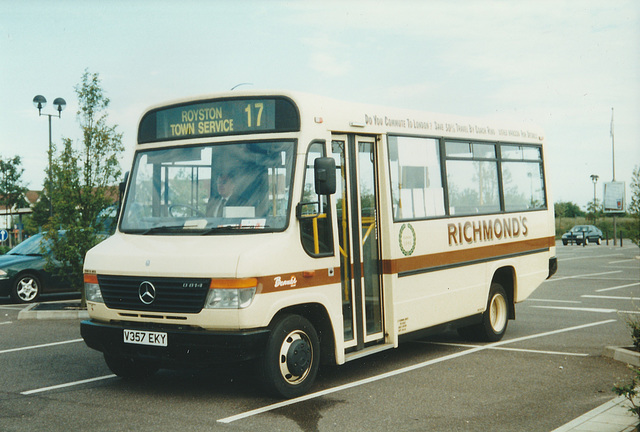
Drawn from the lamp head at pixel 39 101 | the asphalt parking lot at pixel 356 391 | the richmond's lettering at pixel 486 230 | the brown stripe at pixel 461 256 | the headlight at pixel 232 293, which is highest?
the lamp head at pixel 39 101

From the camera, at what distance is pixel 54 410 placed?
6727 millimetres

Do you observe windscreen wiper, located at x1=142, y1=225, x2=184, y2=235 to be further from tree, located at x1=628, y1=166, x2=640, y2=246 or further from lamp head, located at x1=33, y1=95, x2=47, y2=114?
lamp head, located at x1=33, y1=95, x2=47, y2=114

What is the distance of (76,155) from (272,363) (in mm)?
9594

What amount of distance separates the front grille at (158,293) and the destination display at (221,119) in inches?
65.9

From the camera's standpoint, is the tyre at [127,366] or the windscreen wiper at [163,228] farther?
the tyre at [127,366]

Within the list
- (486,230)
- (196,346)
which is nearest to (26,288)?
(486,230)

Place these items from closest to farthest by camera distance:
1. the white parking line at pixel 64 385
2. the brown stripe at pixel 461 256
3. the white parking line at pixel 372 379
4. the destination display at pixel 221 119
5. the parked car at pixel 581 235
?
the white parking line at pixel 372 379
the destination display at pixel 221 119
the white parking line at pixel 64 385
the brown stripe at pixel 461 256
the parked car at pixel 581 235

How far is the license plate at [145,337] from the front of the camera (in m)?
6.75

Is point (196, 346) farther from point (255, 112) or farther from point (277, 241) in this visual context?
point (255, 112)

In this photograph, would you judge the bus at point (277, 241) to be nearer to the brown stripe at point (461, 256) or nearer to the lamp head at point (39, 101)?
the brown stripe at point (461, 256)

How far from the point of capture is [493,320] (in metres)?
10.9

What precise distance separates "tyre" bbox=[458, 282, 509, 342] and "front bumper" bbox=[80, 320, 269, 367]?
484cm

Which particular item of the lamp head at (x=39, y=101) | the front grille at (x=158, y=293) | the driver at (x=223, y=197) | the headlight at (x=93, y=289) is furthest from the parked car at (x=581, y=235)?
the front grille at (x=158, y=293)

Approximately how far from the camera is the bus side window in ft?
23.5
